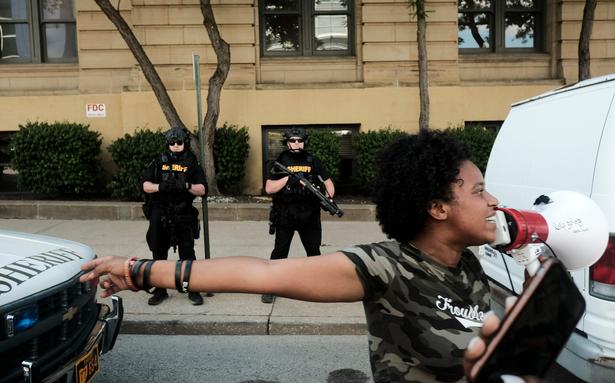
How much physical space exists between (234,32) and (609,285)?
1010 centimetres

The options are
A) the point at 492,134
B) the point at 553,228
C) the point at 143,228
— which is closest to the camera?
the point at 553,228

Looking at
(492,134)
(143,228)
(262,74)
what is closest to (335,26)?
(262,74)

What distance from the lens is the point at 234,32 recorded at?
11.8m

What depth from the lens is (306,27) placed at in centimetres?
1262

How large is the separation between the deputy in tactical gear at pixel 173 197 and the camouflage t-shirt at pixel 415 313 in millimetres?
4161

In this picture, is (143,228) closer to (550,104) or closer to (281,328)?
(281,328)

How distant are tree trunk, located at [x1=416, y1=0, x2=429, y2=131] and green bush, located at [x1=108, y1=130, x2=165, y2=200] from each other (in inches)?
202

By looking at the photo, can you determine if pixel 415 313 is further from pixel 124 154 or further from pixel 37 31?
pixel 37 31

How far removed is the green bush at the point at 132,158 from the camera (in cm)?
1053

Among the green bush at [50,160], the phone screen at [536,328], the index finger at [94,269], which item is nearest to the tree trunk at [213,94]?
the green bush at [50,160]

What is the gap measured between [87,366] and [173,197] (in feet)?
8.90

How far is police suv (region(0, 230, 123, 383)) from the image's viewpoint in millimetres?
2693

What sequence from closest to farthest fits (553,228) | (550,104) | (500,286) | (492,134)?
(553,228)
(550,104)
(500,286)
(492,134)

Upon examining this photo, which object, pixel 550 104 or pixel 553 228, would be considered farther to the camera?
pixel 550 104
